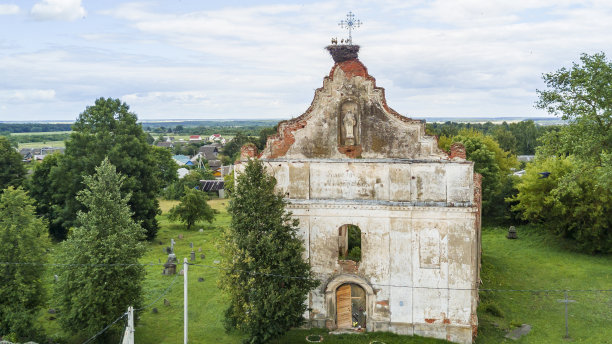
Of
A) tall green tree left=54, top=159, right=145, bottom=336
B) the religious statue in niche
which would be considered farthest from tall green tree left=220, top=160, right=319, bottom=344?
tall green tree left=54, top=159, right=145, bottom=336

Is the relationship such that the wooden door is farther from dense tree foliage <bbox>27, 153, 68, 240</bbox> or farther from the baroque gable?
dense tree foliage <bbox>27, 153, 68, 240</bbox>

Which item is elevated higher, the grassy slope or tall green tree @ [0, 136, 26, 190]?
tall green tree @ [0, 136, 26, 190]

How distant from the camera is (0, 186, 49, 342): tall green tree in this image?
64.2 feet

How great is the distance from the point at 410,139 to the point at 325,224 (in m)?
4.89

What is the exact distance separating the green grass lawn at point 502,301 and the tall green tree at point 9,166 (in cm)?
1550

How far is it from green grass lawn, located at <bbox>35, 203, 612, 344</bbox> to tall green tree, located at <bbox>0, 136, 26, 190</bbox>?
50.9ft

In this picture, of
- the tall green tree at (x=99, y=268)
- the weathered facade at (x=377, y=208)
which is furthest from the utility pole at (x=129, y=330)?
the weathered facade at (x=377, y=208)

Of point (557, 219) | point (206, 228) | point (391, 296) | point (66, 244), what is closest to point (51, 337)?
point (66, 244)

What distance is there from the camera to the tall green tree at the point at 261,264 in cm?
1869

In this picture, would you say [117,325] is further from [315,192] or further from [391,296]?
[391,296]

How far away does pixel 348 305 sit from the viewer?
21438mm

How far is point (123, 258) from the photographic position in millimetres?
20156

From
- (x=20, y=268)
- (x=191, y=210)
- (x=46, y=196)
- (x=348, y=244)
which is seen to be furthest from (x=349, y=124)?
(x=46, y=196)

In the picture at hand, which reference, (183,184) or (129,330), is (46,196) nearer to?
(183,184)
